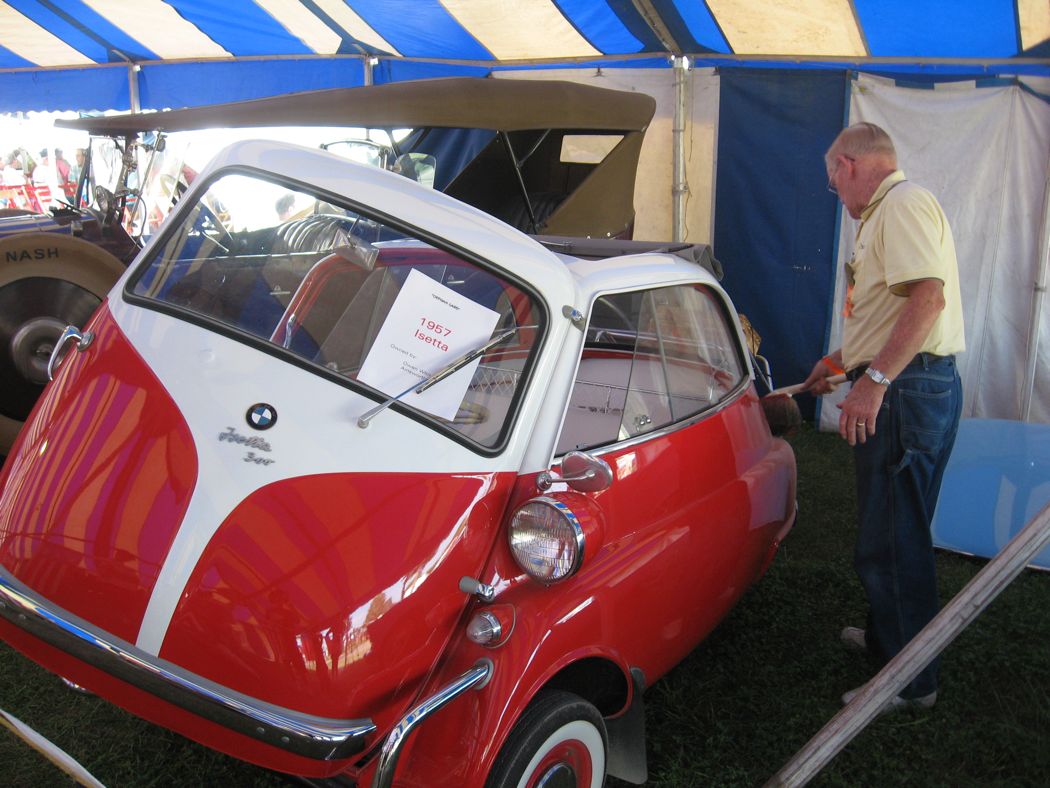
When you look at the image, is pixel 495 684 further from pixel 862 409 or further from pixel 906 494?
pixel 906 494

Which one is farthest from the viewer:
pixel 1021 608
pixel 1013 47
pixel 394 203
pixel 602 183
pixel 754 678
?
pixel 602 183

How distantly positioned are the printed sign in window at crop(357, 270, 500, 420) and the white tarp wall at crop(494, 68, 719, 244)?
4.82 meters

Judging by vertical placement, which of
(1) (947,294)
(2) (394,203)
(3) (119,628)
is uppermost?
(2) (394,203)

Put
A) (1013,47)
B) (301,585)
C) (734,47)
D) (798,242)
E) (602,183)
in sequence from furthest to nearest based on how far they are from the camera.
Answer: (798,242)
(734,47)
(602,183)
(1013,47)
(301,585)

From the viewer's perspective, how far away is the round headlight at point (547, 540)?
1.96 meters

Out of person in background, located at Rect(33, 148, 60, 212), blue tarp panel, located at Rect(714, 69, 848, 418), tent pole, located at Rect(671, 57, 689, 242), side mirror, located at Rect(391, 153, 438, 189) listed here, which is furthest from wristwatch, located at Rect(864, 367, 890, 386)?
person in background, located at Rect(33, 148, 60, 212)

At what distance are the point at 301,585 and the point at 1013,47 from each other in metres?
5.36

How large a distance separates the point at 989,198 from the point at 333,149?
14.3 feet

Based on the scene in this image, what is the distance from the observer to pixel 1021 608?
3785 millimetres

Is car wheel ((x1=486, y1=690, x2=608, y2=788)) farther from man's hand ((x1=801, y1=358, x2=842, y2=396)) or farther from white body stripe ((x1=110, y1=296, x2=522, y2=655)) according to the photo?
man's hand ((x1=801, y1=358, x2=842, y2=396))

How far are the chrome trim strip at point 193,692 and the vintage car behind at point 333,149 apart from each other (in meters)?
2.79

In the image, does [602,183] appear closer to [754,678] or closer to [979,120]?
[979,120]

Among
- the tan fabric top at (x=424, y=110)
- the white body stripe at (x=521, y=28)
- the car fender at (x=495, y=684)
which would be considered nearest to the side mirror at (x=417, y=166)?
the tan fabric top at (x=424, y=110)

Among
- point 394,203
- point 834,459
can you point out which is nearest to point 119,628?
point 394,203
